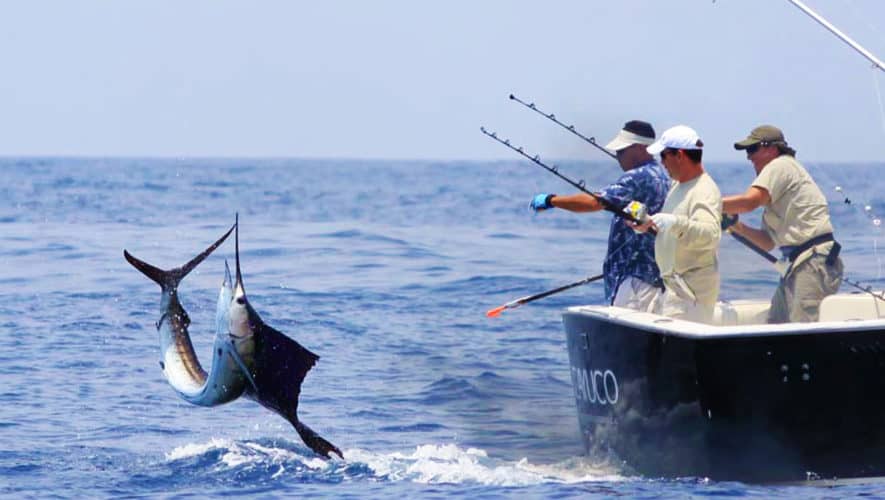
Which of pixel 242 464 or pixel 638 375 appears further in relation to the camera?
pixel 242 464

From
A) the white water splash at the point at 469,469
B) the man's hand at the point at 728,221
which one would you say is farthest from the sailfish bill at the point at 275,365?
the man's hand at the point at 728,221

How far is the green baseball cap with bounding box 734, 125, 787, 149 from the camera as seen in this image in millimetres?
8805

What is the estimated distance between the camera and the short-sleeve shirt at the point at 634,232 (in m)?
8.64

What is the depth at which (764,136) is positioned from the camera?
8.83m

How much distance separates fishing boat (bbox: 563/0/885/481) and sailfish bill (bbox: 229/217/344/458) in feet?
5.20

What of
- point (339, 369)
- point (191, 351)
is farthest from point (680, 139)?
point (339, 369)

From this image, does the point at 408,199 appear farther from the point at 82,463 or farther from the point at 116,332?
the point at 82,463

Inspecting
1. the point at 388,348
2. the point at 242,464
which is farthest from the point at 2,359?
the point at 242,464

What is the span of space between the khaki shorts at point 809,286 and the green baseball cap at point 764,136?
645 mm

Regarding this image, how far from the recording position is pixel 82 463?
31.7 feet

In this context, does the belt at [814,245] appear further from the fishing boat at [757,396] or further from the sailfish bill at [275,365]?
the sailfish bill at [275,365]

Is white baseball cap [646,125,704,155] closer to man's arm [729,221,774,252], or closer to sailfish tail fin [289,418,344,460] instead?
man's arm [729,221,774,252]

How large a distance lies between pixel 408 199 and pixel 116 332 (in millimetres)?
37658

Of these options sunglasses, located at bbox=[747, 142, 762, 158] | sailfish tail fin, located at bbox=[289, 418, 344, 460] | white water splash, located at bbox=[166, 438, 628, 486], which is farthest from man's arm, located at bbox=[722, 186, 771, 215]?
sailfish tail fin, located at bbox=[289, 418, 344, 460]
